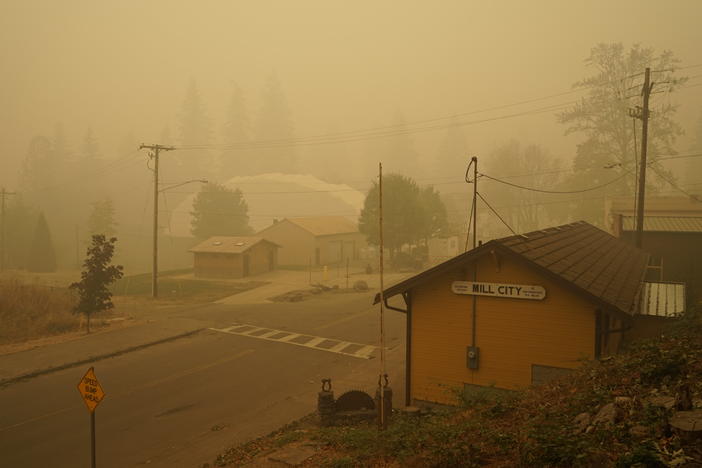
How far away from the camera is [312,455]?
32.1ft

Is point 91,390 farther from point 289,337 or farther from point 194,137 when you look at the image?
point 194,137

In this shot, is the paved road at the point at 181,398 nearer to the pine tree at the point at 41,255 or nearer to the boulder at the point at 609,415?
the boulder at the point at 609,415

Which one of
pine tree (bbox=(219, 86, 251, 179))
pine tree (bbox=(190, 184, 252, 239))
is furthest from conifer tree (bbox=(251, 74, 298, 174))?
pine tree (bbox=(190, 184, 252, 239))

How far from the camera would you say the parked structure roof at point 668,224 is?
30.0 meters

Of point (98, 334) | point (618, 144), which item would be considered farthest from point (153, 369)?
point (618, 144)

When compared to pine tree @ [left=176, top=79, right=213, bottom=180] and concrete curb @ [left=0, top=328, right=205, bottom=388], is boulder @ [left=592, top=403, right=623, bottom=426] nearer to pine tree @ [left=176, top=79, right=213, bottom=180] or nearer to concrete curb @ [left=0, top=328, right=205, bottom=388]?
concrete curb @ [left=0, top=328, right=205, bottom=388]

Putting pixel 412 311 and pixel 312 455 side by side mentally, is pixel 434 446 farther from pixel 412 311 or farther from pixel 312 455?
pixel 412 311

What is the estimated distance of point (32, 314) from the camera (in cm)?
2594

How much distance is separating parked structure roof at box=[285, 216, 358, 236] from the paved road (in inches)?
1235

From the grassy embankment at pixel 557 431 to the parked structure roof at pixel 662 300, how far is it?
2.30 m

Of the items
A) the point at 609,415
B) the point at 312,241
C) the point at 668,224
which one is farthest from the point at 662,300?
the point at 312,241

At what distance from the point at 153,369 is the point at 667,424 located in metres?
17.5

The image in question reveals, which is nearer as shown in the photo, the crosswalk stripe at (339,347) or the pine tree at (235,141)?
the crosswalk stripe at (339,347)

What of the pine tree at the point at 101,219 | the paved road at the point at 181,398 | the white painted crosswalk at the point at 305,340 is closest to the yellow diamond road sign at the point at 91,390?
the paved road at the point at 181,398
